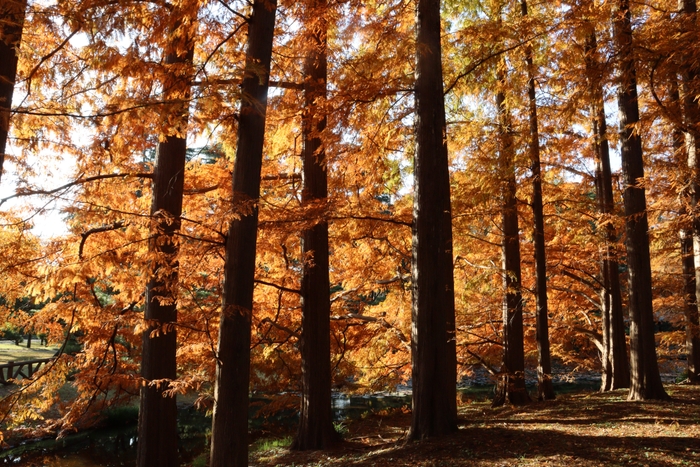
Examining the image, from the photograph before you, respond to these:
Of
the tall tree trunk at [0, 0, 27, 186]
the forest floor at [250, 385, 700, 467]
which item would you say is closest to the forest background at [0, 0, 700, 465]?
the tall tree trunk at [0, 0, 27, 186]

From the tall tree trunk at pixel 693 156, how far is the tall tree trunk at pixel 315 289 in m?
5.15

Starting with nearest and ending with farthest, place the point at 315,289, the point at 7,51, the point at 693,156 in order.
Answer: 1. the point at 7,51
2. the point at 315,289
3. the point at 693,156

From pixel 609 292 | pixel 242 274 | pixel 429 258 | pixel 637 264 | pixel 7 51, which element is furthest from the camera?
pixel 609 292

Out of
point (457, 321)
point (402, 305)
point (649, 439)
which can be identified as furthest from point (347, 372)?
point (649, 439)

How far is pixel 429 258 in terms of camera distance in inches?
261

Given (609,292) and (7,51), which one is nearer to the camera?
(7,51)

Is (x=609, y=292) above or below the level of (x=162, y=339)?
above

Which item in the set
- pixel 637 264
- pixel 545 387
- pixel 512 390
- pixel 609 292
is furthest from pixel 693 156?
pixel 512 390

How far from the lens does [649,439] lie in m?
5.86

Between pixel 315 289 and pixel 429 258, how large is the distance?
2.76m

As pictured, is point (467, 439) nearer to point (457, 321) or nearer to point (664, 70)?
point (664, 70)

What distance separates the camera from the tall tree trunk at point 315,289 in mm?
8477

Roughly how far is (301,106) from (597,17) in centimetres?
511

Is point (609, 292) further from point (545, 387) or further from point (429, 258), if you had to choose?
point (429, 258)
